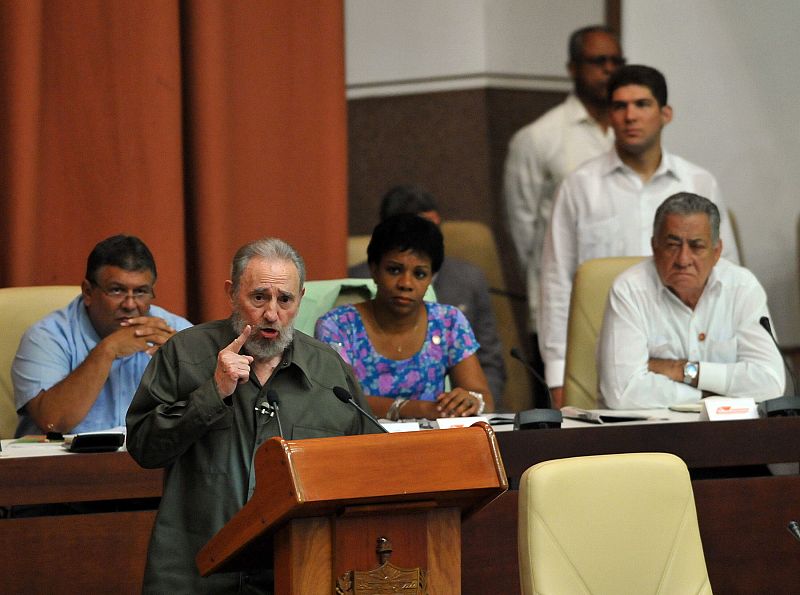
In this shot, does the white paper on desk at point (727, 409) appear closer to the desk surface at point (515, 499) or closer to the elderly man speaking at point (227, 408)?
the desk surface at point (515, 499)

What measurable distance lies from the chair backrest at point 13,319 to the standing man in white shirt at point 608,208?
1682 mm

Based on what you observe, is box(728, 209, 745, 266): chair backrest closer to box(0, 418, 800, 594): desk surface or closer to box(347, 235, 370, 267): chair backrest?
box(347, 235, 370, 267): chair backrest

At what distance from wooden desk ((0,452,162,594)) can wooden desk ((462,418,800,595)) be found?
0.77 metres

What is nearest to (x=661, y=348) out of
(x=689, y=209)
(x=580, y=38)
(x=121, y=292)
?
(x=689, y=209)

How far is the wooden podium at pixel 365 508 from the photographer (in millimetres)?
2078

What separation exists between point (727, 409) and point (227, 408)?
1.51 meters

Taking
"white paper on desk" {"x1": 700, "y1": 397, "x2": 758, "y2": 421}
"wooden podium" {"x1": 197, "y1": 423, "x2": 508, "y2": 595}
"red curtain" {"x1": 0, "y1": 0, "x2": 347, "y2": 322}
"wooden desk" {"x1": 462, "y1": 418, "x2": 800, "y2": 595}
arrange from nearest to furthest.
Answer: "wooden podium" {"x1": 197, "y1": 423, "x2": 508, "y2": 595} → "wooden desk" {"x1": 462, "y1": 418, "x2": 800, "y2": 595} → "white paper on desk" {"x1": 700, "y1": 397, "x2": 758, "y2": 421} → "red curtain" {"x1": 0, "y1": 0, "x2": 347, "y2": 322}

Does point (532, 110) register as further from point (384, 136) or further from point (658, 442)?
point (658, 442)

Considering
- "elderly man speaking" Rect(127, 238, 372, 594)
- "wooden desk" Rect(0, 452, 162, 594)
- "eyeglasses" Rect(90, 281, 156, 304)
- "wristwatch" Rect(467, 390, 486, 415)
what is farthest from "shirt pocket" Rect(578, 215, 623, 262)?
"elderly man speaking" Rect(127, 238, 372, 594)

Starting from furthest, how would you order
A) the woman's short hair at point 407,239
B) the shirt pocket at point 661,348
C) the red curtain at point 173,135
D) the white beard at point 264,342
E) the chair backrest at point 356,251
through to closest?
the chair backrest at point 356,251, the red curtain at point 173,135, the shirt pocket at point 661,348, the woman's short hair at point 407,239, the white beard at point 264,342

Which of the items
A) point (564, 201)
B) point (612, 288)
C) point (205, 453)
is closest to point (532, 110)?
point (564, 201)

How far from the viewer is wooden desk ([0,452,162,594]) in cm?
295

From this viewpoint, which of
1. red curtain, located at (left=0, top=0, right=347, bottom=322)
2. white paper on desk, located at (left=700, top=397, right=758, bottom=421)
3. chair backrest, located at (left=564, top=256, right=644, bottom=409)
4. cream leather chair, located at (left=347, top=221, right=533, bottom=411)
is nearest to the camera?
white paper on desk, located at (left=700, top=397, right=758, bottom=421)

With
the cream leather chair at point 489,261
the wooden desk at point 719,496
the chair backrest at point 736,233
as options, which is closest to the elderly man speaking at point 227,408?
the wooden desk at point 719,496
